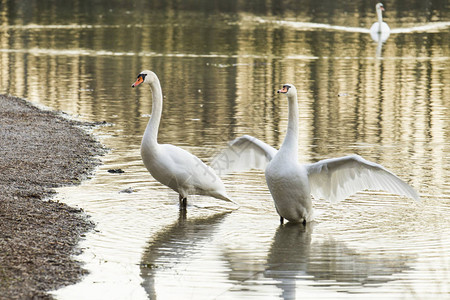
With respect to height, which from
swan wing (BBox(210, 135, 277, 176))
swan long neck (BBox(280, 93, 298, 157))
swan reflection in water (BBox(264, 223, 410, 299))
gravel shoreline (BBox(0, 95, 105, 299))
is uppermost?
swan long neck (BBox(280, 93, 298, 157))

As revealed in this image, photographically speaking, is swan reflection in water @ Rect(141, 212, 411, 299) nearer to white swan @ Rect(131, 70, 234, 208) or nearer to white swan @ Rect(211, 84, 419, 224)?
white swan @ Rect(211, 84, 419, 224)

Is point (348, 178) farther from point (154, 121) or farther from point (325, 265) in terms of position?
point (154, 121)

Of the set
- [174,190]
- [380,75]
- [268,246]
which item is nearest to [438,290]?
[268,246]

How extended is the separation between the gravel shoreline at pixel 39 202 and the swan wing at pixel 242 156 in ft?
6.22

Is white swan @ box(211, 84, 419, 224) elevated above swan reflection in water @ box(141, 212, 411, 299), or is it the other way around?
white swan @ box(211, 84, 419, 224)

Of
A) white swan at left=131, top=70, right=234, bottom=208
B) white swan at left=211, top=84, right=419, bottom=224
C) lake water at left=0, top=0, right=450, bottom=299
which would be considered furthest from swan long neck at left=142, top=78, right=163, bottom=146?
white swan at left=211, top=84, right=419, bottom=224

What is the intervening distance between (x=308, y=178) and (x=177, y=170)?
1.65 m

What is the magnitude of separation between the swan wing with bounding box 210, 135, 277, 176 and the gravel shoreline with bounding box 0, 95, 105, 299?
1895 mm

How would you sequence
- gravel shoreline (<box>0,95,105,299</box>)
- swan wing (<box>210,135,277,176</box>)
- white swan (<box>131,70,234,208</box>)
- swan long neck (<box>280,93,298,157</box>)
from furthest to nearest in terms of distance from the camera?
swan wing (<box>210,135,277,176</box>) < white swan (<box>131,70,234,208</box>) < swan long neck (<box>280,93,298,157</box>) < gravel shoreline (<box>0,95,105,299</box>)

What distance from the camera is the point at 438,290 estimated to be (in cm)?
691

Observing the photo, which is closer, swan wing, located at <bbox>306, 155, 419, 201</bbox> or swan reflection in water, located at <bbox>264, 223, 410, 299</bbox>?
swan reflection in water, located at <bbox>264, 223, 410, 299</bbox>

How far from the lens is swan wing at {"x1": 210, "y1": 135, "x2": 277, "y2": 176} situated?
9953 millimetres

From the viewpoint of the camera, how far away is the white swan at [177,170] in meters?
9.84

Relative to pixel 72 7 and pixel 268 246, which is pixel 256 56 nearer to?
pixel 268 246
